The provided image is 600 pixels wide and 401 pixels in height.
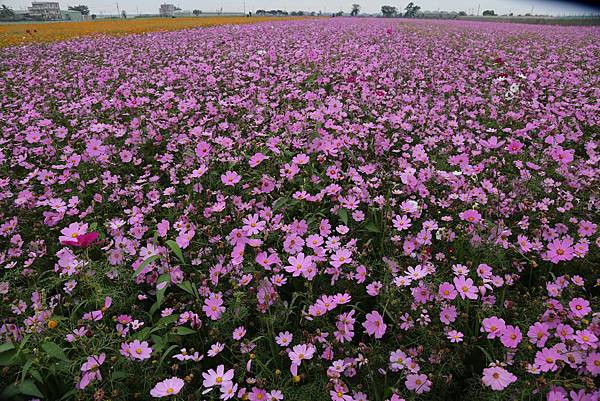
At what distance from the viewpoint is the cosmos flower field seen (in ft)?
4.64

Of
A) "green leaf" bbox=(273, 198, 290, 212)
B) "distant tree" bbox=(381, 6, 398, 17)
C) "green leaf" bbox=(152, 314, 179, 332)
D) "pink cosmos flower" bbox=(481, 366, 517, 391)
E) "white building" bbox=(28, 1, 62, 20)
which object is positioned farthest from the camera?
"distant tree" bbox=(381, 6, 398, 17)

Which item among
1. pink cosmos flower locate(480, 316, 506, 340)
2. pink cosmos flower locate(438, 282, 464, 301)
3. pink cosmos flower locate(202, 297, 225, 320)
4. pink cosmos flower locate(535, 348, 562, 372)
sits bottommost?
pink cosmos flower locate(202, 297, 225, 320)

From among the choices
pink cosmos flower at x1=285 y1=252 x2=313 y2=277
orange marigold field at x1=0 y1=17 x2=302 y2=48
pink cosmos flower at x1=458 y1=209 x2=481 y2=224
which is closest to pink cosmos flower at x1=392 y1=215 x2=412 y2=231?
pink cosmos flower at x1=458 y1=209 x2=481 y2=224

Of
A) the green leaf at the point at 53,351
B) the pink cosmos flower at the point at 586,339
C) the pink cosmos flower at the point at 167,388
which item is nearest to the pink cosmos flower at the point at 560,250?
the pink cosmos flower at the point at 586,339

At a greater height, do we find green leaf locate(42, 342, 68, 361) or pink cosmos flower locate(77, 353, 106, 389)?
green leaf locate(42, 342, 68, 361)

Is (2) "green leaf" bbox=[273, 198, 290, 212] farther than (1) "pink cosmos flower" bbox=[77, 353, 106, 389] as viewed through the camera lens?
Yes

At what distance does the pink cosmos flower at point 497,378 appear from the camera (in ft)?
4.09

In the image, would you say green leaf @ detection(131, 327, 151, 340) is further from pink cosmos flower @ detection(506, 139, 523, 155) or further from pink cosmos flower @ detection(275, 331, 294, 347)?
pink cosmos flower @ detection(506, 139, 523, 155)

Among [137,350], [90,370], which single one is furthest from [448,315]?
[90,370]

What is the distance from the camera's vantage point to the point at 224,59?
291 inches

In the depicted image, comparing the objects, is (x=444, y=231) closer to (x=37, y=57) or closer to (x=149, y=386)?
(x=149, y=386)

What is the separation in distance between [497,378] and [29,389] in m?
1.67

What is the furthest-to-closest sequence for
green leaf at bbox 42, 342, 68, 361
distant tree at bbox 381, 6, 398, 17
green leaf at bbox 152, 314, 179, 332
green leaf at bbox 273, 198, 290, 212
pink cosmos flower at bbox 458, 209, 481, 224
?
distant tree at bbox 381, 6, 398, 17
green leaf at bbox 273, 198, 290, 212
pink cosmos flower at bbox 458, 209, 481, 224
green leaf at bbox 152, 314, 179, 332
green leaf at bbox 42, 342, 68, 361

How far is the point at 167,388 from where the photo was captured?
1.31 m
